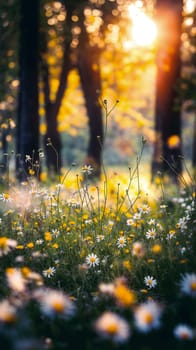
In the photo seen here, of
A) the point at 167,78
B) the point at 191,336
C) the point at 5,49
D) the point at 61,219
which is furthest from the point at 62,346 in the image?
the point at 5,49

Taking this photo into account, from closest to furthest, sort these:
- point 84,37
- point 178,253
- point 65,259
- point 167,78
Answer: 1. point 178,253
2. point 65,259
3. point 167,78
4. point 84,37

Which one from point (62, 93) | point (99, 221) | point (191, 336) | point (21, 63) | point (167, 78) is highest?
point (62, 93)

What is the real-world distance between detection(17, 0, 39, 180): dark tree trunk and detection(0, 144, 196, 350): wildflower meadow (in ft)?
8.68

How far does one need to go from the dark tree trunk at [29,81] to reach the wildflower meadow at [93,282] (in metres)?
2.65

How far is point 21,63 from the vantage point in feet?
25.1

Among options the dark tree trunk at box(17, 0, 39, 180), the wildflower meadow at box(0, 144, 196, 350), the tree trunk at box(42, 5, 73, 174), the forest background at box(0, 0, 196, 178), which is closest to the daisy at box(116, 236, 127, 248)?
the wildflower meadow at box(0, 144, 196, 350)

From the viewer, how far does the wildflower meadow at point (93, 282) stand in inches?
94.0

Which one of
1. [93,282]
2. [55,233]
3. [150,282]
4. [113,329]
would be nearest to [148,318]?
[113,329]

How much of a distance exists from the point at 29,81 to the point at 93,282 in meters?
4.55

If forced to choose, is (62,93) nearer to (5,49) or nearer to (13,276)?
(5,49)

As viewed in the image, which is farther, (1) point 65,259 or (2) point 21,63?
(2) point 21,63

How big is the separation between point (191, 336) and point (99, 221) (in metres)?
2.15

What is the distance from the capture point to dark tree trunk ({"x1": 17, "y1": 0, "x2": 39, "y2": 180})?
737 cm

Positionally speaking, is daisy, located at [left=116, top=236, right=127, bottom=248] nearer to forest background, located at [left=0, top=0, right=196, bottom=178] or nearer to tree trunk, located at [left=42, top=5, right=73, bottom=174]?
forest background, located at [left=0, top=0, right=196, bottom=178]
